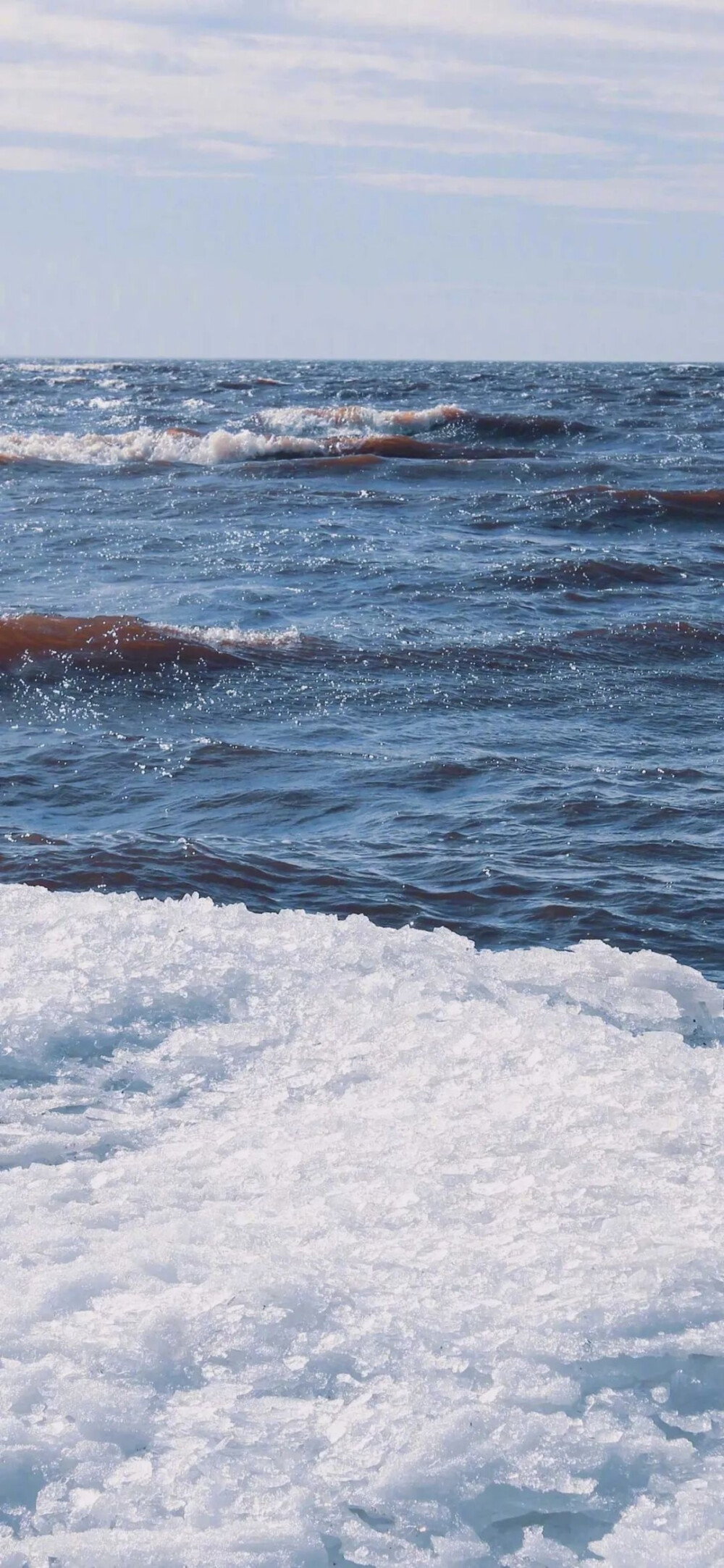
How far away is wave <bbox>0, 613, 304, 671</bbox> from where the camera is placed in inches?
343

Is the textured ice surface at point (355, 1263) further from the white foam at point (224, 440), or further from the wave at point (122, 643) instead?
the white foam at point (224, 440)

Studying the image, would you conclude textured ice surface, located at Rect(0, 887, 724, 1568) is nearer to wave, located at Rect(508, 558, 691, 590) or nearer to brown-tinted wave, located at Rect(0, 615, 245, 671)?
brown-tinted wave, located at Rect(0, 615, 245, 671)

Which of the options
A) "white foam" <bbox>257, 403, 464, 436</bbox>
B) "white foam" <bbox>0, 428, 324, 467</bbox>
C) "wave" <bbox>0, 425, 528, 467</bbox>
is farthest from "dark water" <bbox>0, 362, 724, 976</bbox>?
"white foam" <bbox>257, 403, 464, 436</bbox>

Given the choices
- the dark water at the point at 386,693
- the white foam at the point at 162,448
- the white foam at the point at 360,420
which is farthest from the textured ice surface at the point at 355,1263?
the white foam at the point at 360,420

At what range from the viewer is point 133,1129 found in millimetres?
3209

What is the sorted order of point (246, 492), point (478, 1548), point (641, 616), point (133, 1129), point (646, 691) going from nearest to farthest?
1. point (478, 1548)
2. point (133, 1129)
3. point (646, 691)
4. point (641, 616)
5. point (246, 492)

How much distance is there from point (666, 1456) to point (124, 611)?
27.9ft

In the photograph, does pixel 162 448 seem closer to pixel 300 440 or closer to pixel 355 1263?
pixel 300 440

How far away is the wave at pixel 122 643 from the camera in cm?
870

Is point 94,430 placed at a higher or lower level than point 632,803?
higher

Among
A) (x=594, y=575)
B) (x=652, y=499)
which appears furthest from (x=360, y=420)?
(x=594, y=575)

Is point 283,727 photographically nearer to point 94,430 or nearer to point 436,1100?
point 436,1100

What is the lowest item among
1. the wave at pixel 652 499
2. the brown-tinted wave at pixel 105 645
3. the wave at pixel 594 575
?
the brown-tinted wave at pixel 105 645

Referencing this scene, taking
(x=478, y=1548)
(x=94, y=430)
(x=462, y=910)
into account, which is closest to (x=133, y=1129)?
(x=478, y=1548)
